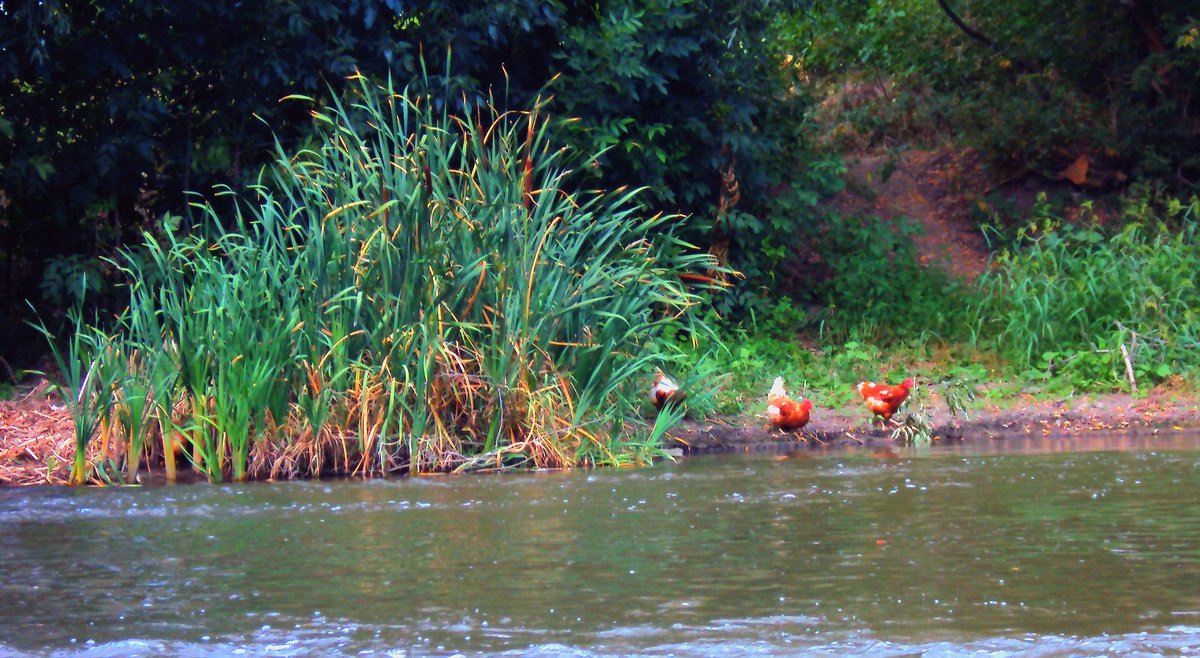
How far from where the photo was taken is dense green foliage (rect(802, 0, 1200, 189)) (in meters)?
14.7

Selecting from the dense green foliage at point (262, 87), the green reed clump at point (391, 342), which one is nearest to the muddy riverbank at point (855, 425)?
the green reed clump at point (391, 342)

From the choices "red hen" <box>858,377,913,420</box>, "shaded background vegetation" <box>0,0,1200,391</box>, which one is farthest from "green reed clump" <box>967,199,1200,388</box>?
"red hen" <box>858,377,913,420</box>

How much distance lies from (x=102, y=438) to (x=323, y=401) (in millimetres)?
1229

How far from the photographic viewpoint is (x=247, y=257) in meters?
8.28

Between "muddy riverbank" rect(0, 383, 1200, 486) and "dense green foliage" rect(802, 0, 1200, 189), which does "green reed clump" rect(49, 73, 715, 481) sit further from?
"dense green foliage" rect(802, 0, 1200, 189)

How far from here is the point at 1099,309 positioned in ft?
38.4

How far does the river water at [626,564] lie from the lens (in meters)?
A: 4.04

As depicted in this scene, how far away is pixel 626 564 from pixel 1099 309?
7872 mm

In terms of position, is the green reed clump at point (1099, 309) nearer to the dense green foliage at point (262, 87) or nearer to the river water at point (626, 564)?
the dense green foliage at point (262, 87)

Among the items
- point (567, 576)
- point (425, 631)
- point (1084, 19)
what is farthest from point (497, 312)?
point (1084, 19)

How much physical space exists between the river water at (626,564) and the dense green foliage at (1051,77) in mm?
8298

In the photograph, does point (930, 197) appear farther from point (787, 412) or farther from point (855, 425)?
point (787, 412)

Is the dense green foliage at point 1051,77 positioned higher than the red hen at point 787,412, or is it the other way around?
the dense green foliage at point 1051,77

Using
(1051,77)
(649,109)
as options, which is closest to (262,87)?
(649,109)
